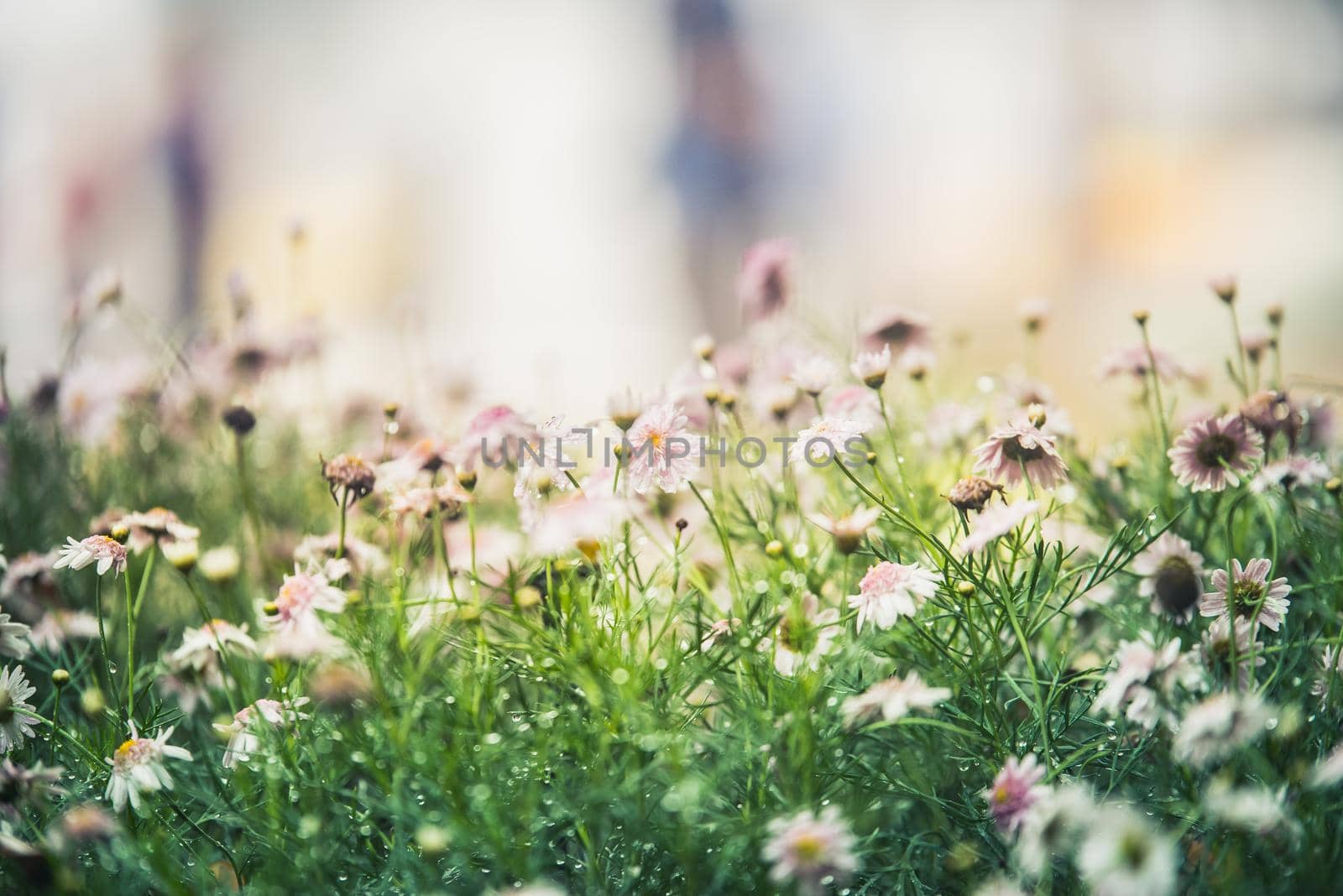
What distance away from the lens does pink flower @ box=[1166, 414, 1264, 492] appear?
72 centimetres

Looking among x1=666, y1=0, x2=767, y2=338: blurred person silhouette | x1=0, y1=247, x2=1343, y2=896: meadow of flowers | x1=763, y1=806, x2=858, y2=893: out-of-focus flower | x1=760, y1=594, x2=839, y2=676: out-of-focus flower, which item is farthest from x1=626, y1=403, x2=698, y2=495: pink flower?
x1=666, y1=0, x2=767, y2=338: blurred person silhouette

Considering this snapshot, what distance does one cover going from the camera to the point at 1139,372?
3.03ft

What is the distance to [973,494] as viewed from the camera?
0.65 metres

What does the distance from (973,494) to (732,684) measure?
213 mm

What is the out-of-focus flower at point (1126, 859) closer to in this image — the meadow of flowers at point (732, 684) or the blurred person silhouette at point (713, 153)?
the meadow of flowers at point (732, 684)

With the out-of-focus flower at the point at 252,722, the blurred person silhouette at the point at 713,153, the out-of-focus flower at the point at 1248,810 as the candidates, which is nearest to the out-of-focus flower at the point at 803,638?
the out-of-focus flower at the point at 1248,810

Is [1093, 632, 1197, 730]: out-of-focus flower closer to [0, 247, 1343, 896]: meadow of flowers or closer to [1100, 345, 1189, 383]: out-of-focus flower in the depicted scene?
[0, 247, 1343, 896]: meadow of flowers

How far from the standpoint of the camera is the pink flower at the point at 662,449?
2.24 feet

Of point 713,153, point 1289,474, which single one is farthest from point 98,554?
point 713,153

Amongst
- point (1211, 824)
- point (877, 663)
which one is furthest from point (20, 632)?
point (1211, 824)

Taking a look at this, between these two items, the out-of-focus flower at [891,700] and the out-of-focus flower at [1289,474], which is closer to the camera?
the out-of-focus flower at [891,700]

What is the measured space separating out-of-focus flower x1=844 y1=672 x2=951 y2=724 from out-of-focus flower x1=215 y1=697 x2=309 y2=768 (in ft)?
1.20

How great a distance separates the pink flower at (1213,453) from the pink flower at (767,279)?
488 millimetres

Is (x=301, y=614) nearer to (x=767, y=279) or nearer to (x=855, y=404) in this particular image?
(x=855, y=404)
